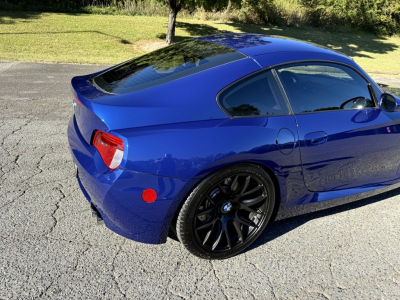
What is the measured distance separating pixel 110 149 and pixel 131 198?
362 millimetres

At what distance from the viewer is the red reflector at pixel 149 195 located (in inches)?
99.2

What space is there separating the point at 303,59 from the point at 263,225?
1445 millimetres

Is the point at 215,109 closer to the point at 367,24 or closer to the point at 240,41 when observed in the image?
the point at 240,41

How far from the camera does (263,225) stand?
3.06m

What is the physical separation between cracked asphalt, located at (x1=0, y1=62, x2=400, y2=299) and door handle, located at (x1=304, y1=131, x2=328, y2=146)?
0.86 meters

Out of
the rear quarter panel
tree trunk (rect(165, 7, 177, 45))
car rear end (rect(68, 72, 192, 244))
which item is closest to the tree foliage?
tree trunk (rect(165, 7, 177, 45))

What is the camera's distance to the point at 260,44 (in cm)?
345

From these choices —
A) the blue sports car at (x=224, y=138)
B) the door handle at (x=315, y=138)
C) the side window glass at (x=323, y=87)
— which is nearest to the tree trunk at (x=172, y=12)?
the blue sports car at (x=224, y=138)

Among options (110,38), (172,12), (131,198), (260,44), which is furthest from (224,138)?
(110,38)

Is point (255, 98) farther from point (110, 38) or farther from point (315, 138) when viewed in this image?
point (110, 38)

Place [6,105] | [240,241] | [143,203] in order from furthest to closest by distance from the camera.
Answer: [6,105]
[240,241]
[143,203]

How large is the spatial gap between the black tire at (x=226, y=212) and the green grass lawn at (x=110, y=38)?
9.14m

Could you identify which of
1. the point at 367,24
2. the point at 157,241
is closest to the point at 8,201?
the point at 157,241

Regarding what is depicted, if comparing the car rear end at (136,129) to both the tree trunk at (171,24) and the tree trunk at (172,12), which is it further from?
the tree trunk at (171,24)
